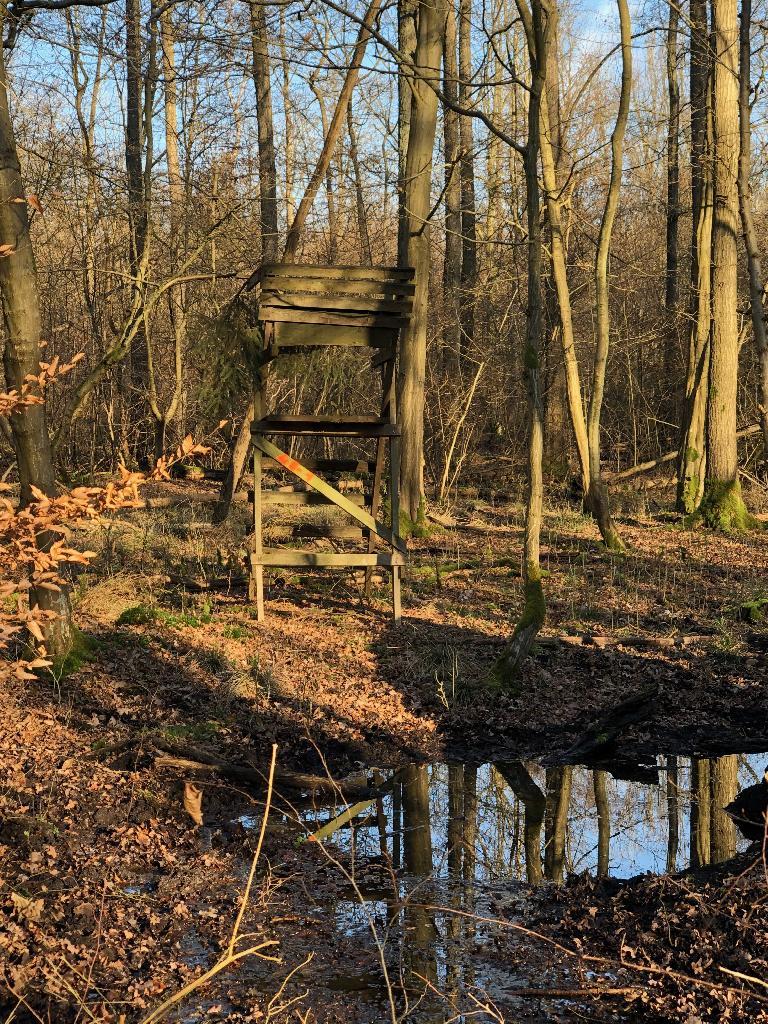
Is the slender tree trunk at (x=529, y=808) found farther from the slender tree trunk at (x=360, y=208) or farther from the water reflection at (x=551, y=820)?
the slender tree trunk at (x=360, y=208)

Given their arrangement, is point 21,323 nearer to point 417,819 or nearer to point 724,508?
point 417,819

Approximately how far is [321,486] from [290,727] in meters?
2.87

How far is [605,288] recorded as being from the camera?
43.2 ft

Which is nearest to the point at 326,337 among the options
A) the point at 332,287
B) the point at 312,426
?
the point at 332,287

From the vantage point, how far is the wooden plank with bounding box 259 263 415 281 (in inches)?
376

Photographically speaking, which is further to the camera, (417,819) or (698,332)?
→ (698,332)

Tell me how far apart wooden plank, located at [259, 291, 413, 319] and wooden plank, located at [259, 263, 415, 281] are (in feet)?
0.58

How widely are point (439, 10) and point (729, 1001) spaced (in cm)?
1285

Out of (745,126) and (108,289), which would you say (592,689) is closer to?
(745,126)

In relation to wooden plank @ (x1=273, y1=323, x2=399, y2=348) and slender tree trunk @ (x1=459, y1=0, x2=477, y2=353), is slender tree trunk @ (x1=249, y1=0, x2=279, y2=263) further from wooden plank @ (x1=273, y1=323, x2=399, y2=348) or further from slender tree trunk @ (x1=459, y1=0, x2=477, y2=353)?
wooden plank @ (x1=273, y1=323, x2=399, y2=348)

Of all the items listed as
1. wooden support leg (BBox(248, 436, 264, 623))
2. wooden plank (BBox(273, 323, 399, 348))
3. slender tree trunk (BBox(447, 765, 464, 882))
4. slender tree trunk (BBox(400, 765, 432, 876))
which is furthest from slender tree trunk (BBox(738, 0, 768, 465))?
slender tree trunk (BBox(400, 765, 432, 876))

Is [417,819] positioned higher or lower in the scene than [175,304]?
lower

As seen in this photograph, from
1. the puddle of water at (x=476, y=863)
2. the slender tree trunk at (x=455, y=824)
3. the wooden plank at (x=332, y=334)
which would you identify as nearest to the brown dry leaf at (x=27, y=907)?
the puddle of water at (x=476, y=863)

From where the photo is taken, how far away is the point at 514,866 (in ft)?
19.0
